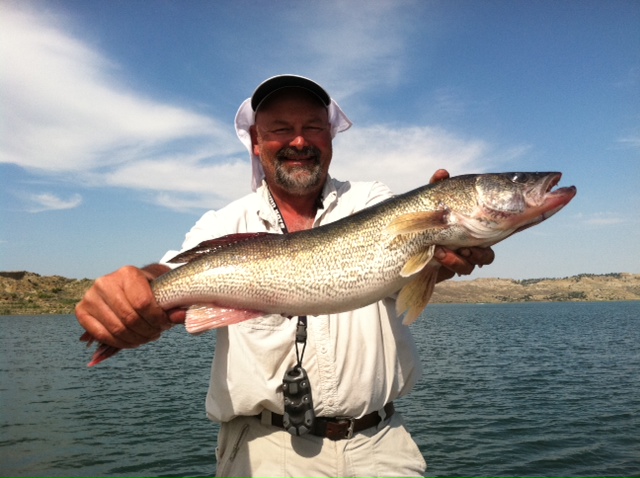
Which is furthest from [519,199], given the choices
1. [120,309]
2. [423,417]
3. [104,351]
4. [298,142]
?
[423,417]

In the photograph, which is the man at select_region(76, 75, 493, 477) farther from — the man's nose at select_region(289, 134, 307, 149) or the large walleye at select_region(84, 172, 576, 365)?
the man's nose at select_region(289, 134, 307, 149)

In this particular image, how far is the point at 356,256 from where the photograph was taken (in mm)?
3604

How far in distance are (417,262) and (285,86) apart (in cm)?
246

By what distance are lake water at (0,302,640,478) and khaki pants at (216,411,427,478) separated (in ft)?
29.0

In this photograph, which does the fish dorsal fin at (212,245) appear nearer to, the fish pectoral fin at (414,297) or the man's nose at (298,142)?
the fish pectoral fin at (414,297)

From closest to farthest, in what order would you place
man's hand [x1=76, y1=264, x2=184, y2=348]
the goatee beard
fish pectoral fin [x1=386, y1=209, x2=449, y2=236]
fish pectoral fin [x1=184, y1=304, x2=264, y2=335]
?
man's hand [x1=76, y1=264, x2=184, y2=348]
fish pectoral fin [x1=184, y1=304, x2=264, y2=335]
fish pectoral fin [x1=386, y1=209, x2=449, y2=236]
the goatee beard

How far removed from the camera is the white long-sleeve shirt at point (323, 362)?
13.3 ft

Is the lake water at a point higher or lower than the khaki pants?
lower

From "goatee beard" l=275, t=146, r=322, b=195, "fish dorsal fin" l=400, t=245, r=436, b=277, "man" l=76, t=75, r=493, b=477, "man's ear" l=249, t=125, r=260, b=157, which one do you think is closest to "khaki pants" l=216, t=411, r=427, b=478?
"man" l=76, t=75, r=493, b=477

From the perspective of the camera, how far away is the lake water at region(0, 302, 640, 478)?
504 inches

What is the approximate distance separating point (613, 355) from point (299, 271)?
120 ft

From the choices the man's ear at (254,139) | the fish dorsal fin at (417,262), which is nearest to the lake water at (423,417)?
the man's ear at (254,139)

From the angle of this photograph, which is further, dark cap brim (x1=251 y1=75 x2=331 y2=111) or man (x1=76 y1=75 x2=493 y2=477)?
dark cap brim (x1=251 y1=75 x2=331 y2=111)

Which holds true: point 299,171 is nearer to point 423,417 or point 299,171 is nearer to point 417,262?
point 417,262
